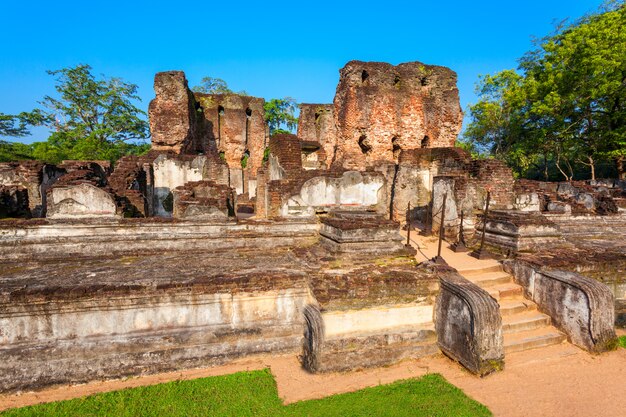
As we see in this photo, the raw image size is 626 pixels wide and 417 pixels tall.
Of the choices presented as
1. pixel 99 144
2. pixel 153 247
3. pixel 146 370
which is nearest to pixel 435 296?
pixel 146 370

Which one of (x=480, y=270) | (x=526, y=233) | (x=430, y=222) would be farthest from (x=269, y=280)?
(x=430, y=222)

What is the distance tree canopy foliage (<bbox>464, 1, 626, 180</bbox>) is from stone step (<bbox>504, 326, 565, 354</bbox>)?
1888cm

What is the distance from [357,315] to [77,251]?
4.81m

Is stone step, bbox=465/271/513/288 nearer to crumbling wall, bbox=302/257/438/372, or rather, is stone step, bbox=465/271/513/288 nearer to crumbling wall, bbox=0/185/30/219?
crumbling wall, bbox=302/257/438/372

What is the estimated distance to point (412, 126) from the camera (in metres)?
20.5

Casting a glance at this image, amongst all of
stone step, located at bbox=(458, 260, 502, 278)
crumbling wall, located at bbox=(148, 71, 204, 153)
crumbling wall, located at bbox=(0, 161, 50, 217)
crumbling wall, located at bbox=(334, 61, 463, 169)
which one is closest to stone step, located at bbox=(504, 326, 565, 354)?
stone step, located at bbox=(458, 260, 502, 278)

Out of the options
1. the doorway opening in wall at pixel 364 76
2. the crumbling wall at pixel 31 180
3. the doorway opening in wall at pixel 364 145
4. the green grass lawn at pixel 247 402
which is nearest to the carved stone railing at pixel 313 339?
the green grass lawn at pixel 247 402

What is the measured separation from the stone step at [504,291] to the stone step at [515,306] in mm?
81

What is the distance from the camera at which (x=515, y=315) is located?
17.0ft

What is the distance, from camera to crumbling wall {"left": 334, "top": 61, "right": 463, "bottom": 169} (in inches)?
750

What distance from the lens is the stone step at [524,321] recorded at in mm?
4887

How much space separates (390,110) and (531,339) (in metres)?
17.0

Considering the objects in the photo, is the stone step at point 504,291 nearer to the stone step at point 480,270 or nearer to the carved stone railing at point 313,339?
the stone step at point 480,270

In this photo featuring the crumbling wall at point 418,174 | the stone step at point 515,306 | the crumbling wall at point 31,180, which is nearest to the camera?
the stone step at point 515,306
